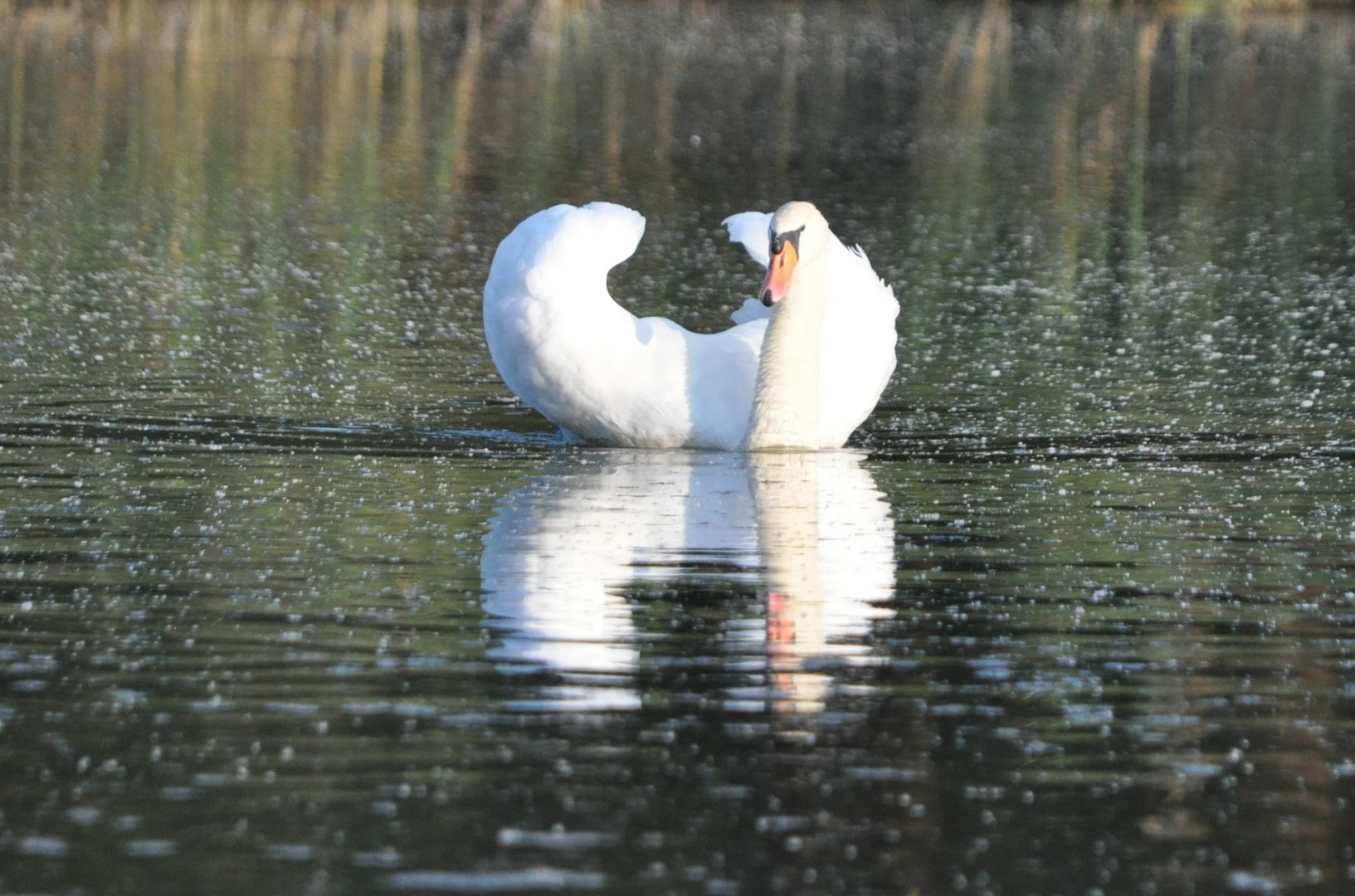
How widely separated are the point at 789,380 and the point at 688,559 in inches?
95.2

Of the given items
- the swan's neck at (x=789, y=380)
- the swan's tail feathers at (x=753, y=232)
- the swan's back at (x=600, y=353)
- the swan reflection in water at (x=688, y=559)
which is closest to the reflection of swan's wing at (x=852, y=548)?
the swan reflection in water at (x=688, y=559)

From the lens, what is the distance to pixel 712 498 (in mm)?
9664

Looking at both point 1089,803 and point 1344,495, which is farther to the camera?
point 1344,495

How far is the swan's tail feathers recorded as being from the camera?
11719 mm

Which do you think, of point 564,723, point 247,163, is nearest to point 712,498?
point 564,723

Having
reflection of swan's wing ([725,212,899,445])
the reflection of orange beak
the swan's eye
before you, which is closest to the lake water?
reflection of swan's wing ([725,212,899,445])

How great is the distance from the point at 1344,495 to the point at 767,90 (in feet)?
80.0

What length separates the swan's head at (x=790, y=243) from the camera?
10.4 metres

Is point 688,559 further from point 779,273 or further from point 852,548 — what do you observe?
point 779,273

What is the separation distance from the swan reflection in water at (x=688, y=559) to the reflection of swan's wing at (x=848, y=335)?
20cm

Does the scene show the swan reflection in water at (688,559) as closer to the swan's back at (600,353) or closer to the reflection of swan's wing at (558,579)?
the reflection of swan's wing at (558,579)

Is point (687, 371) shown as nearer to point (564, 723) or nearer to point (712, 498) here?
point (712, 498)

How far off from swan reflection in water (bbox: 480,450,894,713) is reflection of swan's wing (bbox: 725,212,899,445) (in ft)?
0.66

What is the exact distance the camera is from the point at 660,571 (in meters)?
8.12
